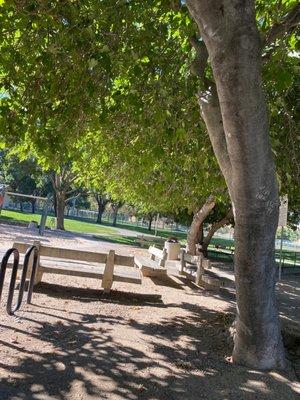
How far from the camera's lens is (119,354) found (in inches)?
219

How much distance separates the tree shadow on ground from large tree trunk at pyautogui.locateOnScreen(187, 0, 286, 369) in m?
0.58

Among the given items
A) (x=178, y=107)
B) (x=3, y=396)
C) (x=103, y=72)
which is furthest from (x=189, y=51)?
(x=3, y=396)

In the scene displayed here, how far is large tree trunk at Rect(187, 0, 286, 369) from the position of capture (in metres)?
4.57

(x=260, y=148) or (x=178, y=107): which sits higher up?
(x=178, y=107)

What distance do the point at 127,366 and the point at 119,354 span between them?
1.31ft

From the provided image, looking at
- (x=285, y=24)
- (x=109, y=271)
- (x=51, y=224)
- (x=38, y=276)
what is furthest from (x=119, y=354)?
(x=51, y=224)

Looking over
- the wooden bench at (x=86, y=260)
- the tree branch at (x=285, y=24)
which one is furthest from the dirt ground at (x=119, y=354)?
the tree branch at (x=285, y=24)

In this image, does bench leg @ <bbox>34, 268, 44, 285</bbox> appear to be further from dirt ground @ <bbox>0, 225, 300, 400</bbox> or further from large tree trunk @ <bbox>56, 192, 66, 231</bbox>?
large tree trunk @ <bbox>56, 192, 66, 231</bbox>

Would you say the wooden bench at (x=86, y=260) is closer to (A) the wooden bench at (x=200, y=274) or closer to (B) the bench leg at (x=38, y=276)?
(B) the bench leg at (x=38, y=276)

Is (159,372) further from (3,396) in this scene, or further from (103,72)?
(103,72)

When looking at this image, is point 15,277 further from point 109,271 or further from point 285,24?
point 285,24

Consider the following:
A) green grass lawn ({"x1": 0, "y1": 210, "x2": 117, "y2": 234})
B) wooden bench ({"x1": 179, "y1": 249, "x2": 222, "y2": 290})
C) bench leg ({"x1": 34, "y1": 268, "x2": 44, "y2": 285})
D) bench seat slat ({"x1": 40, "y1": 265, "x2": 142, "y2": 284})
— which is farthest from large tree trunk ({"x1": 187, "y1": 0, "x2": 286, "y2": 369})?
green grass lawn ({"x1": 0, "y1": 210, "x2": 117, "y2": 234})

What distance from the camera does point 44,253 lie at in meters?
8.95

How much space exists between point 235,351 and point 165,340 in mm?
1070
